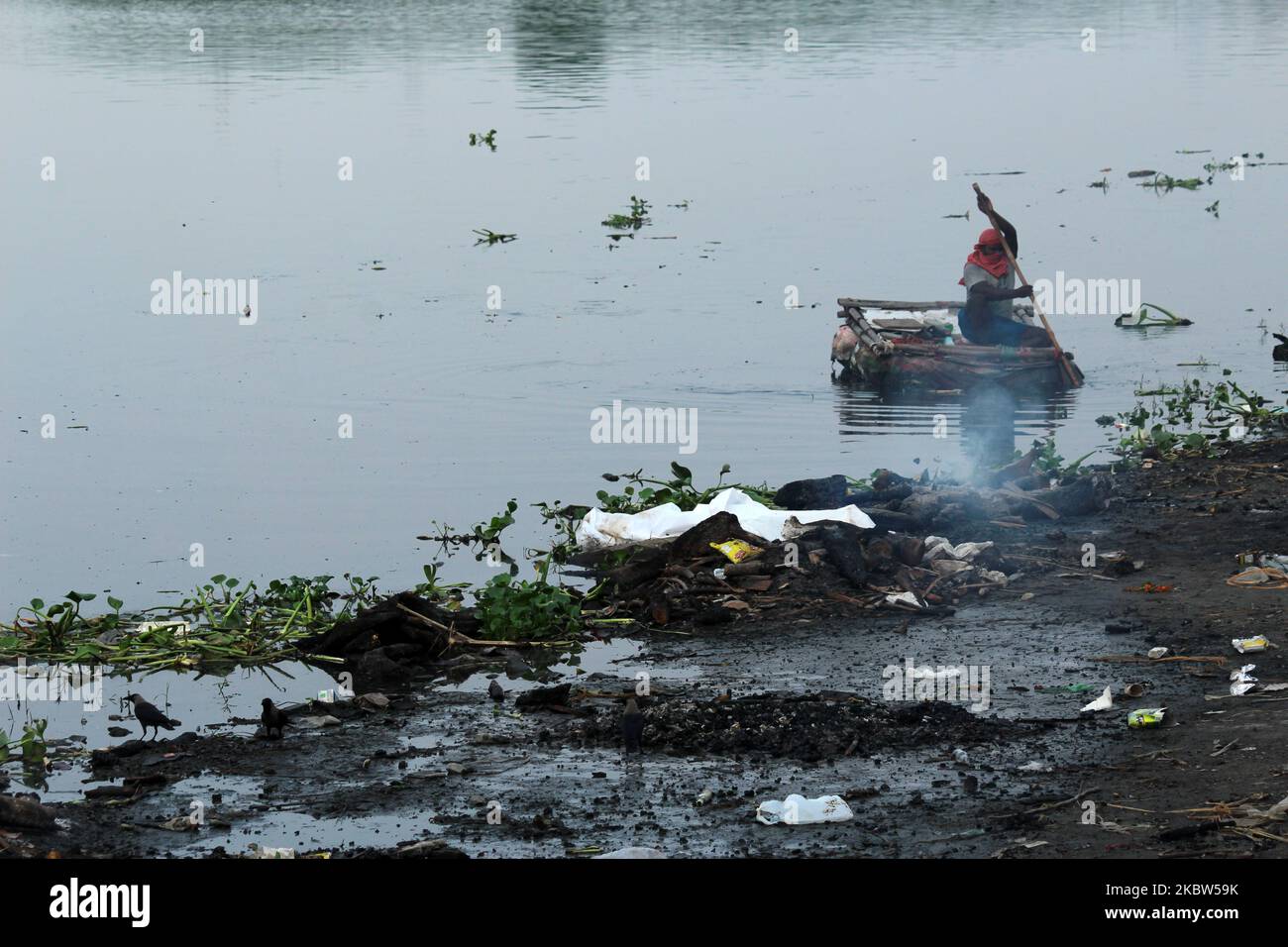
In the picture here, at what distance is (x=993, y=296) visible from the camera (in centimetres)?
1908

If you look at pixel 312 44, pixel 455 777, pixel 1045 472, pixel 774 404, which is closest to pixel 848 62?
pixel 312 44

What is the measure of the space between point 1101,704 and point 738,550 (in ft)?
11.4

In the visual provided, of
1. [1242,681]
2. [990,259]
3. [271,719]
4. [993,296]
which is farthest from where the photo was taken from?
[993,296]

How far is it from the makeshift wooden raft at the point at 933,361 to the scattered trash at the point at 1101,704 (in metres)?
10.2

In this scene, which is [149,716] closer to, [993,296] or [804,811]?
[804,811]

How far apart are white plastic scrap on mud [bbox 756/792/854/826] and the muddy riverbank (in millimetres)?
52

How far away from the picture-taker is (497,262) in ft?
98.6

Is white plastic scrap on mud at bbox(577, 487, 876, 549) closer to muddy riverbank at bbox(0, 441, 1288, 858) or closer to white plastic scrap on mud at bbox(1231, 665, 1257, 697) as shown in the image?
muddy riverbank at bbox(0, 441, 1288, 858)

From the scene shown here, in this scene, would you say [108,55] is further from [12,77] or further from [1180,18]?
[1180,18]

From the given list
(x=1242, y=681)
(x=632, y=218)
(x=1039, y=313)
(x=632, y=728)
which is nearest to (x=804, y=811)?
(x=632, y=728)

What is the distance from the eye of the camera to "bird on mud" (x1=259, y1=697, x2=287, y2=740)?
9820 millimetres

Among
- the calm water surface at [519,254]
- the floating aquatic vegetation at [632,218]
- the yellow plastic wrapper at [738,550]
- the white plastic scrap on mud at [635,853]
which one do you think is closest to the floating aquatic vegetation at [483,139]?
the calm water surface at [519,254]

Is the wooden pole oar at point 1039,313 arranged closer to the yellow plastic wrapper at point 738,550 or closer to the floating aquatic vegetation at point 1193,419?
the floating aquatic vegetation at point 1193,419

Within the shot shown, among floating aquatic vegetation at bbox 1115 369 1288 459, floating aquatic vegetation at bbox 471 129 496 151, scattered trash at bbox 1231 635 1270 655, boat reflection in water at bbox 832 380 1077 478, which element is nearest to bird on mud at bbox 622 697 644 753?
scattered trash at bbox 1231 635 1270 655
